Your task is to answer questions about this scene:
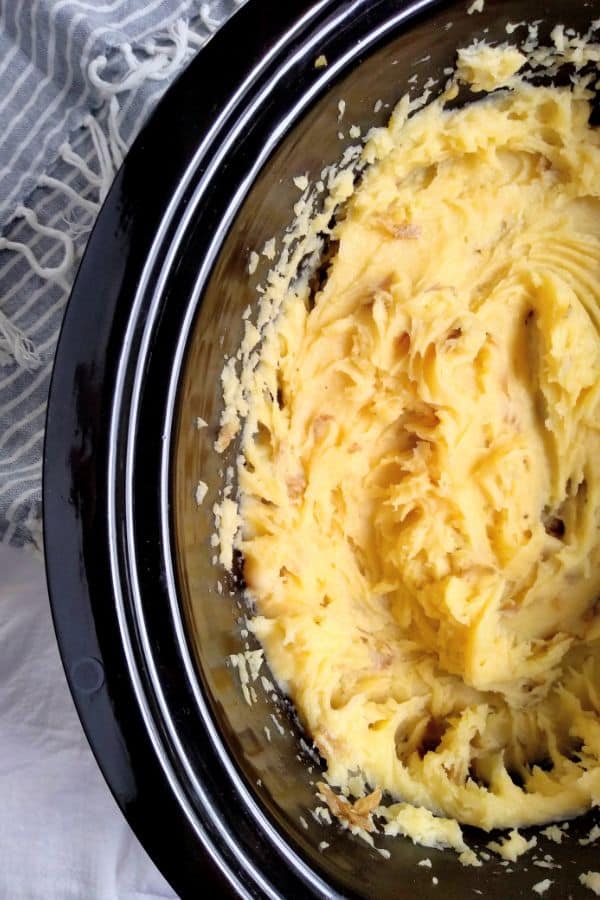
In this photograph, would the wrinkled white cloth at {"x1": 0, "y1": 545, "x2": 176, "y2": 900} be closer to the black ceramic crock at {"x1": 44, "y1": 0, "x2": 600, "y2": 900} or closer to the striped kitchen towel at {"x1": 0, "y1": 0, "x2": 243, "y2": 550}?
the striped kitchen towel at {"x1": 0, "y1": 0, "x2": 243, "y2": 550}

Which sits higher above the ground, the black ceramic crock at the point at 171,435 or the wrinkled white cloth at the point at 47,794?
the black ceramic crock at the point at 171,435

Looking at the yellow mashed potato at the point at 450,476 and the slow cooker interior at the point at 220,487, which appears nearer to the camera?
the slow cooker interior at the point at 220,487

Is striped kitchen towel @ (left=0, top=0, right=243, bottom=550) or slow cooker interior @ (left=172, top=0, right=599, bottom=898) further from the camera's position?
striped kitchen towel @ (left=0, top=0, right=243, bottom=550)

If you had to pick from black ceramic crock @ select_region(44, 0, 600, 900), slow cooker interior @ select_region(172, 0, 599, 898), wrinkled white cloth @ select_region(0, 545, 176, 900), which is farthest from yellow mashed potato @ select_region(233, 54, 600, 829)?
wrinkled white cloth @ select_region(0, 545, 176, 900)

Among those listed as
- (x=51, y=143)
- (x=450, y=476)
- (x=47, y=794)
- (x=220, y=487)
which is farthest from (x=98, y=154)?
(x=47, y=794)

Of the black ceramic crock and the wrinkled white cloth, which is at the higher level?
the black ceramic crock

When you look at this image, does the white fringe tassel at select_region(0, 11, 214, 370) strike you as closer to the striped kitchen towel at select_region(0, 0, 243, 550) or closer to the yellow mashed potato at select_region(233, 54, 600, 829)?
the striped kitchen towel at select_region(0, 0, 243, 550)

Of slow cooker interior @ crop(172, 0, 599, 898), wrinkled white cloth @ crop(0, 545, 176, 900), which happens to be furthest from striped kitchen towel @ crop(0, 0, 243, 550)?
slow cooker interior @ crop(172, 0, 599, 898)

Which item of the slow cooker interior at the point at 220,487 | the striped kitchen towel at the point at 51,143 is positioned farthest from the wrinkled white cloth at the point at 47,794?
the slow cooker interior at the point at 220,487

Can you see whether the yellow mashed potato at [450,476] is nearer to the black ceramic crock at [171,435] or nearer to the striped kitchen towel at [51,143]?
the black ceramic crock at [171,435]
